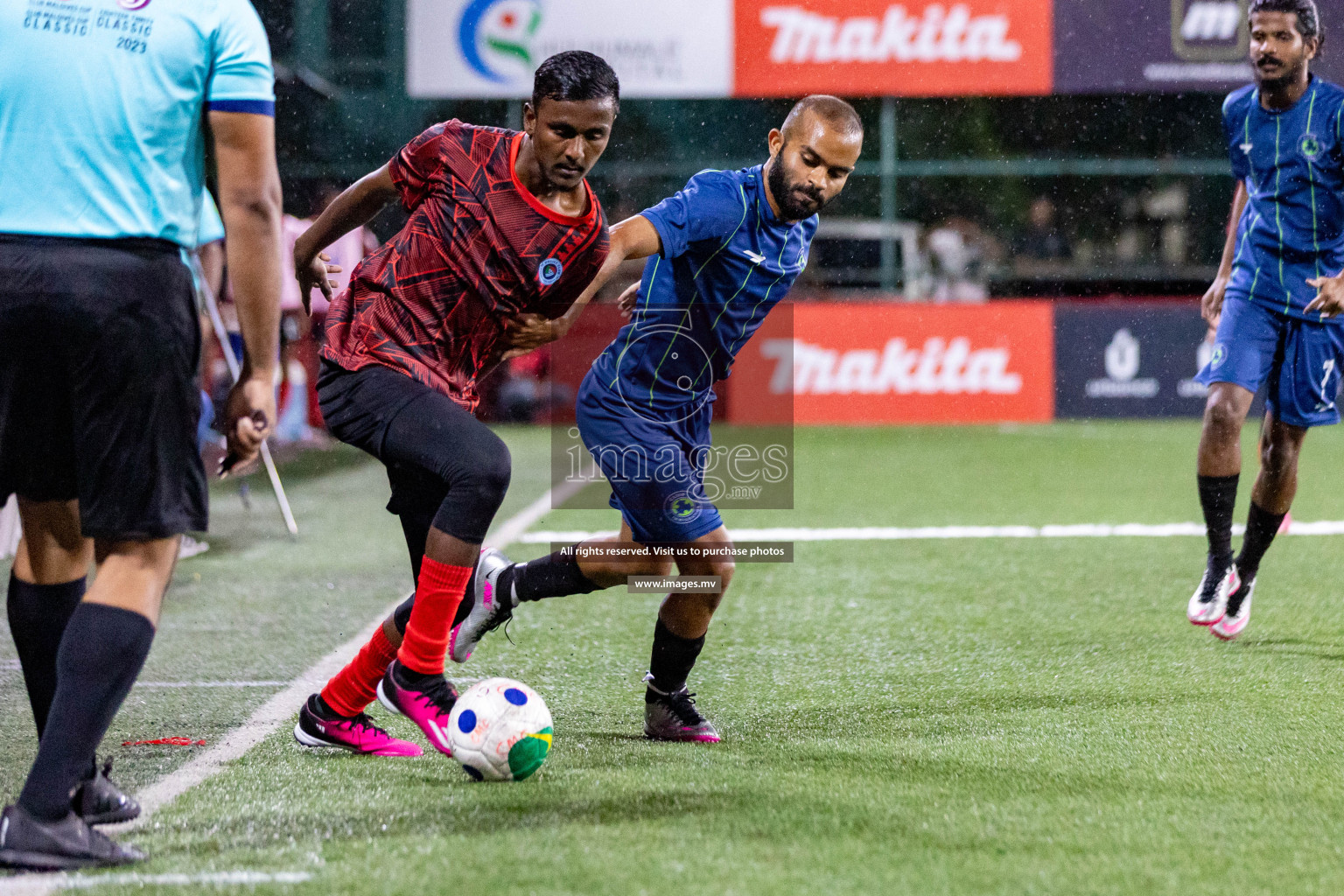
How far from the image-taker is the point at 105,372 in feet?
8.32

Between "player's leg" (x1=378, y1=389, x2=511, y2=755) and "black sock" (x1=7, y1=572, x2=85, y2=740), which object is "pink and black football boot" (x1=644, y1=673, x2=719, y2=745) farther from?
"black sock" (x1=7, y1=572, x2=85, y2=740)

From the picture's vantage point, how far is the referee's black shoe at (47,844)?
2566mm

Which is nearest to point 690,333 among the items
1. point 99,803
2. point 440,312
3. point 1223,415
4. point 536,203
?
point 536,203

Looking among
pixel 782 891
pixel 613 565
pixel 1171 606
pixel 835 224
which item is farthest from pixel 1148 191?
pixel 782 891

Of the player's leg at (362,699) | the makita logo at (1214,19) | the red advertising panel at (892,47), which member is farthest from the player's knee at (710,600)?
the makita logo at (1214,19)

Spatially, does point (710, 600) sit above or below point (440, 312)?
below

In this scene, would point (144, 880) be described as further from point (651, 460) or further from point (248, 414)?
point (651, 460)

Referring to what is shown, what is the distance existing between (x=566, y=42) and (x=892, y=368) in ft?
16.2

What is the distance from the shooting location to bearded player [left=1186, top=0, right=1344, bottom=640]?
4848 mm

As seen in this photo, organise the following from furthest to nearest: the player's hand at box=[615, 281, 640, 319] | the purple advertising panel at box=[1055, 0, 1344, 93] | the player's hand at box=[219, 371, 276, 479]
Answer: the purple advertising panel at box=[1055, 0, 1344, 93] → the player's hand at box=[615, 281, 640, 319] → the player's hand at box=[219, 371, 276, 479]

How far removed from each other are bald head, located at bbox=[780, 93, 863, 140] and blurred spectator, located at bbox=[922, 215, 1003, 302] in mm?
13187

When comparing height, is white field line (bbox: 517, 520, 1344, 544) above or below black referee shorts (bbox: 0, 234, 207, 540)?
below

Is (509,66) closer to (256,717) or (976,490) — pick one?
(976,490)

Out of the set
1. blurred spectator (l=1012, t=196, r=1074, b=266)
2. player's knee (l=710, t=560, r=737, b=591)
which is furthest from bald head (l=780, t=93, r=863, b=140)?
blurred spectator (l=1012, t=196, r=1074, b=266)
